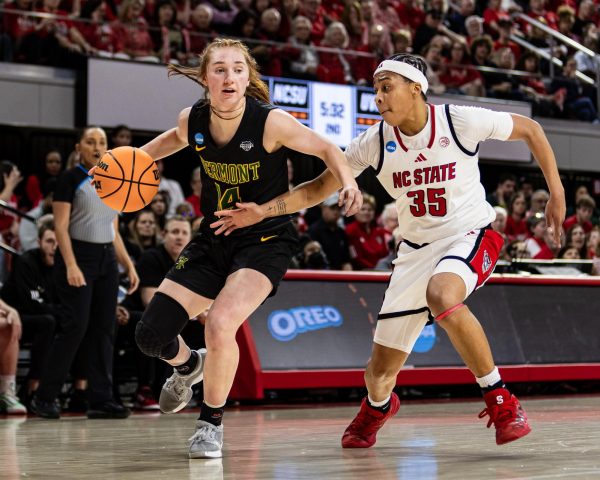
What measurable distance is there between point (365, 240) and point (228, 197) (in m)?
7.65

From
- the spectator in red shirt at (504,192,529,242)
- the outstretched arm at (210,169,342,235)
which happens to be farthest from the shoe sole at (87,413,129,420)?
the spectator in red shirt at (504,192,529,242)

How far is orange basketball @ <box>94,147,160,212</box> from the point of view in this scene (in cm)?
587

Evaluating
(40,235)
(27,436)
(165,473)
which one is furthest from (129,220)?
(165,473)

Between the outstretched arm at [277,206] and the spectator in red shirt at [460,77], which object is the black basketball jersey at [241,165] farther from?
the spectator in red shirt at [460,77]

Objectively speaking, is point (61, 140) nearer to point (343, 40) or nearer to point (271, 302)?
point (343, 40)

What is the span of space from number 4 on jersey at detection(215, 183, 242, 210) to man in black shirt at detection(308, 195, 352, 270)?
6.96 m

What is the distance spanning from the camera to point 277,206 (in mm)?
5555

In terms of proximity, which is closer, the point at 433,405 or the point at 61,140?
the point at 433,405

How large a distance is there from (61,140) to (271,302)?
638 cm

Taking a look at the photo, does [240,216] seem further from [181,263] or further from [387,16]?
→ [387,16]

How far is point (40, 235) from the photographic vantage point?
9750 mm

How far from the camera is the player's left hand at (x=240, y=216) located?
5.46 metres

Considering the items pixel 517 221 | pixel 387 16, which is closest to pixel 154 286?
pixel 517 221

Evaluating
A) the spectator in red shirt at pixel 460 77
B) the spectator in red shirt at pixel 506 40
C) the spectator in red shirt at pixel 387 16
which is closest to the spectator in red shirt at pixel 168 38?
the spectator in red shirt at pixel 387 16
